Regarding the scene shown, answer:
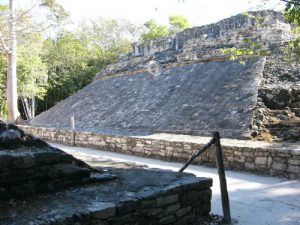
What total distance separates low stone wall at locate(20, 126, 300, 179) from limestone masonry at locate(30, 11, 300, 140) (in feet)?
1.50

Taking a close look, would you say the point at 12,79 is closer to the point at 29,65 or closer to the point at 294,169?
the point at 29,65

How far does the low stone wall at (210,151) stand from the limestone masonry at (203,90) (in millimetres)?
456

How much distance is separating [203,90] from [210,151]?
4134 millimetres

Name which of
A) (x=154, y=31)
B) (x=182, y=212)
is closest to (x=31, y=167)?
(x=182, y=212)

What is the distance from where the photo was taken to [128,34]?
35.6 meters

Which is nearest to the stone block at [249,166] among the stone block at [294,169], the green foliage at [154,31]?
the stone block at [294,169]

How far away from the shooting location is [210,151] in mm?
A: 8586

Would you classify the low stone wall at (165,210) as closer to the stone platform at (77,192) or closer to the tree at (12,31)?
the stone platform at (77,192)

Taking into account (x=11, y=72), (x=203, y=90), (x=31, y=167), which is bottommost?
(x=31, y=167)

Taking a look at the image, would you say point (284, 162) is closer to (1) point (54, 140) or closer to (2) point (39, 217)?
(2) point (39, 217)

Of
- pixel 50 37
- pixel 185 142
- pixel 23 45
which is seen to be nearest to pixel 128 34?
pixel 50 37

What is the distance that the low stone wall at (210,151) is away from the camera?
23.3 ft

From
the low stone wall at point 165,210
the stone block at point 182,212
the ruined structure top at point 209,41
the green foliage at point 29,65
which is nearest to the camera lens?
the low stone wall at point 165,210

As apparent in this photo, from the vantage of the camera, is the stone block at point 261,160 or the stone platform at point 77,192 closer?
the stone platform at point 77,192
